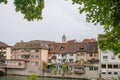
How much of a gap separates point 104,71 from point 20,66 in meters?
22.9

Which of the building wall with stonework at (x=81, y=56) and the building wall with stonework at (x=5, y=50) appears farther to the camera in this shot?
the building wall with stonework at (x=5, y=50)

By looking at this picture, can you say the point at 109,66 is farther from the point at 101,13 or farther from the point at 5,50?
the point at 101,13

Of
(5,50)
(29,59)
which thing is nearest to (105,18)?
(29,59)

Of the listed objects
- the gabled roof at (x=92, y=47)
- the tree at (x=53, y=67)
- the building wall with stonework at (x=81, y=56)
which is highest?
the gabled roof at (x=92, y=47)

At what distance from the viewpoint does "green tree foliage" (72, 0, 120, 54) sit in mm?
8039

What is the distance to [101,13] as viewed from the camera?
28.2ft

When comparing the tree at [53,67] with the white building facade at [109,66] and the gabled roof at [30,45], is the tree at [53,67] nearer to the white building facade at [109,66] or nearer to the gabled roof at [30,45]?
the gabled roof at [30,45]

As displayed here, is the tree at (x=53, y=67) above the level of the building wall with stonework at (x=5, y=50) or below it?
below

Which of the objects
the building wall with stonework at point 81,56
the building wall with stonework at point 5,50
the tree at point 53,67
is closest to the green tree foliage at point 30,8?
the tree at point 53,67

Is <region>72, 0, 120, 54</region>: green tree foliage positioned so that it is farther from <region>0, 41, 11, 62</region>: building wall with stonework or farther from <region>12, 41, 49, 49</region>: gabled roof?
<region>0, 41, 11, 62</region>: building wall with stonework

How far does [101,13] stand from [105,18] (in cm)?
Answer: 26

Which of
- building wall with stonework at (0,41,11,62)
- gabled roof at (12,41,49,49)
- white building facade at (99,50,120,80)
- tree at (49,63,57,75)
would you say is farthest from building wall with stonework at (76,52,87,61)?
building wall with stonework at (0,41,11,62)

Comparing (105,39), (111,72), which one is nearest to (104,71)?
(111,72)

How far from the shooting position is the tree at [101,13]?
656 centimetres
